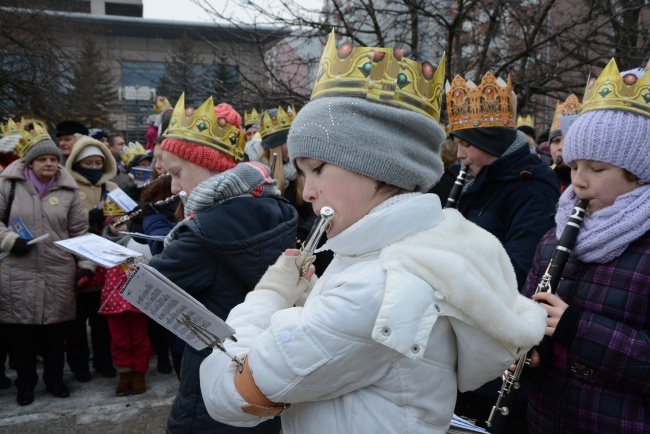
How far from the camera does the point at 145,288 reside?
1.44m

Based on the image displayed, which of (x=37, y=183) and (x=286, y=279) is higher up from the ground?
(x=286, y=279)

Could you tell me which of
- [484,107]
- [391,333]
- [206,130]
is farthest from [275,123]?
[391,333]

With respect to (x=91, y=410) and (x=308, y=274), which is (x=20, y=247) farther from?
(x=308, y=274)

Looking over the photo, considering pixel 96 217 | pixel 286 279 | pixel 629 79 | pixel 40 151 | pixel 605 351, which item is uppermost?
pixel 629 79

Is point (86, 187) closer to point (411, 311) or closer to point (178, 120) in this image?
point (178, 120)

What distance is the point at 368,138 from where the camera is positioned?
1.42m

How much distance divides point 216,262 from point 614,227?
5.26 ft

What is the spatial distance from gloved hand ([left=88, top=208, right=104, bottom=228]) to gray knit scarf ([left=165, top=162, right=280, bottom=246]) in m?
2.89

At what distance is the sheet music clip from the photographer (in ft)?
4.59

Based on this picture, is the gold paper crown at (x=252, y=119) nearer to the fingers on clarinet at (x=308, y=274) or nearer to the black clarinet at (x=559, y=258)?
the black clarinet at (x=559, y=258)

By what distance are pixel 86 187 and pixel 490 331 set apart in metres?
5.32

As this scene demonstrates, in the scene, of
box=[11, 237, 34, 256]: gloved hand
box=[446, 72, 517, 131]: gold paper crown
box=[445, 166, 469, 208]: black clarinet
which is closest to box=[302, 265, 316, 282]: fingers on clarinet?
box=[445, 166, 469, 208]: black clarinet

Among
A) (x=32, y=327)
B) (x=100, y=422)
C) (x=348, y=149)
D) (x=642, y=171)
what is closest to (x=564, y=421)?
(x=642, y=171)

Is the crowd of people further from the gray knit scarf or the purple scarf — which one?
the purple scarf
